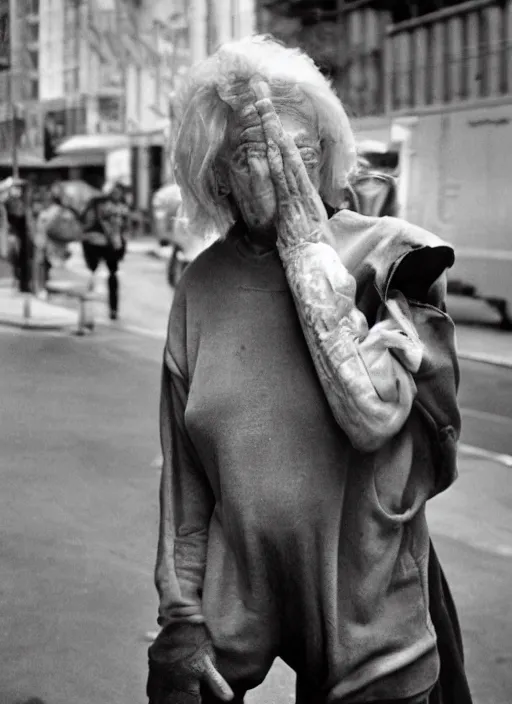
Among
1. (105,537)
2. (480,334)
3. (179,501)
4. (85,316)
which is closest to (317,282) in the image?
(179,501)

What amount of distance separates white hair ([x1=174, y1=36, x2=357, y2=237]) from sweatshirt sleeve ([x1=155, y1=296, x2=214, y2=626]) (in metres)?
0.25

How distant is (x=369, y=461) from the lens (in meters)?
2.23

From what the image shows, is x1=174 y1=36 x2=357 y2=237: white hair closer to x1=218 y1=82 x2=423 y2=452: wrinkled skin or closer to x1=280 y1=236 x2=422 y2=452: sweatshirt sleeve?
x1=218 y1=82 x2=423 y2=452: wrinkled skin

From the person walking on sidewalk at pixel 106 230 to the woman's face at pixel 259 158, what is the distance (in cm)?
1558

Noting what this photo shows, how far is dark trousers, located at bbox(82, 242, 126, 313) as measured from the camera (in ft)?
58.3

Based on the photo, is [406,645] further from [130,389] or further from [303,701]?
[130,389]

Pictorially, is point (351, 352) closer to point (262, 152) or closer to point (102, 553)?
point (262, 152)

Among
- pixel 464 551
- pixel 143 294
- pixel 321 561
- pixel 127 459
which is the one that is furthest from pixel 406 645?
pixel 143 294

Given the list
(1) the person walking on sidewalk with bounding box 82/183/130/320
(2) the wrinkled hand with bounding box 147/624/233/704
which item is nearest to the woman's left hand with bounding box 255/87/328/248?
(2) the wrinkled hand with bounding box 147/624/233/704

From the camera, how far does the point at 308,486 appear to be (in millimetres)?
2234

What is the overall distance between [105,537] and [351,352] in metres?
4.76

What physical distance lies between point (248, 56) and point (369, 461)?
0.70m

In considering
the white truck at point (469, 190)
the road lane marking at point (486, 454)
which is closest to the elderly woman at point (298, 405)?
the road lane marking at point (486, 454)

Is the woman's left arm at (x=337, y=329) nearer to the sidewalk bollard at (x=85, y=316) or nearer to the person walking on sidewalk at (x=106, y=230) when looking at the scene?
the sidewalk bollard at (x=85, y=316)
